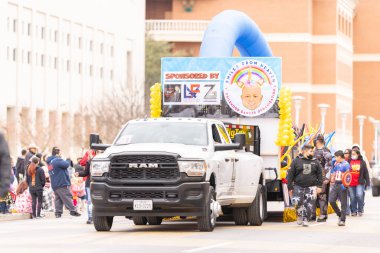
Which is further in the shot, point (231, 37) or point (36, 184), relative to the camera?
point (231, 37)

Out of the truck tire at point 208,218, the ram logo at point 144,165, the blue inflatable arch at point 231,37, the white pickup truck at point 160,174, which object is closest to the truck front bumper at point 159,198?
the white pickup truck at point 160,174

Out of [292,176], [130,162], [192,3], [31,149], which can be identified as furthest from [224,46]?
[192,3]

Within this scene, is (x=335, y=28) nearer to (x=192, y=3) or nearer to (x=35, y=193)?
(x=192, y=3)

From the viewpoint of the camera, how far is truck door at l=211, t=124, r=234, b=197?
27.6 metres

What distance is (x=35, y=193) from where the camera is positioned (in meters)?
36.3

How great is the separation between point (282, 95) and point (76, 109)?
192ft

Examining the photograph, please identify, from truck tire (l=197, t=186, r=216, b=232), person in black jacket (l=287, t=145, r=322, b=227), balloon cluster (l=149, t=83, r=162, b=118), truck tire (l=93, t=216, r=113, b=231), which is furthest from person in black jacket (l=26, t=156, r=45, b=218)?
truck tire (l=197, t=186, r=216, b=232)

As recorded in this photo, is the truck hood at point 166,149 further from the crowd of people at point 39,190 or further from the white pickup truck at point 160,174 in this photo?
the crowd of people at point 39,190

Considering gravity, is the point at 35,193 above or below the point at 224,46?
below

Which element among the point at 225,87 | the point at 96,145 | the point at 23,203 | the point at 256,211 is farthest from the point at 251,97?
the point at 23,203

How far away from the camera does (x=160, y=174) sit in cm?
2630

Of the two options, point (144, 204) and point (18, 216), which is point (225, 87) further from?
point (144, 204)

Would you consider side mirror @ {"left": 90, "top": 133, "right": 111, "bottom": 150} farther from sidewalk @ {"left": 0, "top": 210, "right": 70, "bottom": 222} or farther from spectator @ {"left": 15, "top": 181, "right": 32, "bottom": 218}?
spectator @ {"left": 15, "top": 181, "right": 32, "bottom": 218}

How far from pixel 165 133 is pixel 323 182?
18.1 feet
